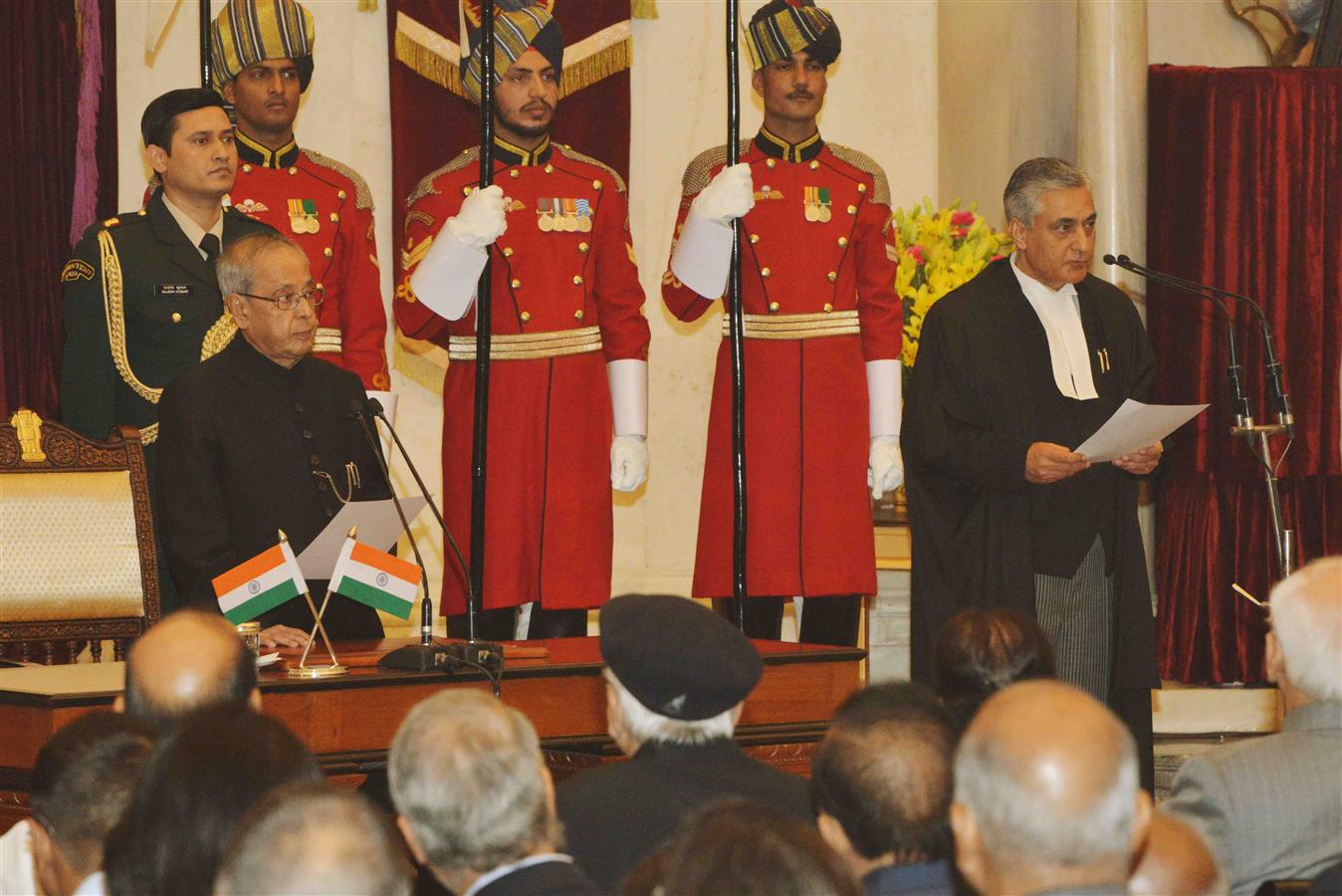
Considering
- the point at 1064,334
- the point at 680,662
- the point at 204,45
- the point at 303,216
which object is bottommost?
the point at 680,662

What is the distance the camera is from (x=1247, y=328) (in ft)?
22.9

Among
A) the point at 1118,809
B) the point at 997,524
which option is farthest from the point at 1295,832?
the point at 997,524

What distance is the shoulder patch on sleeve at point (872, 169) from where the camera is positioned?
574 cm

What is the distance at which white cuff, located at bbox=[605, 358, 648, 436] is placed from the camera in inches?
216

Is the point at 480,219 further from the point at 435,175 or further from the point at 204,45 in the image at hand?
the point at 204,45

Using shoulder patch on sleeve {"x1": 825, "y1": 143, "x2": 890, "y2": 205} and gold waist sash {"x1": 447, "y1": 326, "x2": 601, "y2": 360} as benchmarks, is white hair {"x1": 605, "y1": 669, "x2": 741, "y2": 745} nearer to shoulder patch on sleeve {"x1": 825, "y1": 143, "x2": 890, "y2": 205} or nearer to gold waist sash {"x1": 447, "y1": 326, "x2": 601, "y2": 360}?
gold waist sash {"x1": 447, "y1": 326, "x2": 601, "y2": 360}

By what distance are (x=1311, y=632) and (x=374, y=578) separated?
2.00 metres

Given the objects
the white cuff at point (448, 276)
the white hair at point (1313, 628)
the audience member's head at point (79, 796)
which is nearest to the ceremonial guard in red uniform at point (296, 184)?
the white cuff at point (448, 276)

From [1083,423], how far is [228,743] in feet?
11.2

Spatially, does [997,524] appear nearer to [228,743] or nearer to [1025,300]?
[1025,300]

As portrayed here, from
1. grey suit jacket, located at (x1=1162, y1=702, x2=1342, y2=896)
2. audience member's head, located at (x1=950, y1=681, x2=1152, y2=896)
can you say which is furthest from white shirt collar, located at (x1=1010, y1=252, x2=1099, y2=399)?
audience member's head, located at (x1=950, y1=681, x2=1152, y2=896)

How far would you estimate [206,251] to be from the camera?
5.12 meters

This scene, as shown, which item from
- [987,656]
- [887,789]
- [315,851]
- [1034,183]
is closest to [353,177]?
[1034,183]

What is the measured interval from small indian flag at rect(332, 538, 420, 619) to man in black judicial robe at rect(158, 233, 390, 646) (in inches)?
16.3
